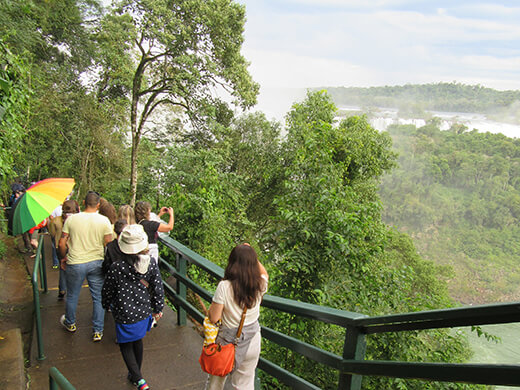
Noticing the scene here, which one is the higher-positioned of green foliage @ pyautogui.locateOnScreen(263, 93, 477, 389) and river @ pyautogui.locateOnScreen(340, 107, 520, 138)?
river @ pyautogui.locateOnScreen(340, 107, 520, 138)

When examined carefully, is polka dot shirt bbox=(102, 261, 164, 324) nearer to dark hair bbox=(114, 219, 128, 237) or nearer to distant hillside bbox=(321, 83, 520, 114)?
dark hair bbox=(114, 219, 128, 237)

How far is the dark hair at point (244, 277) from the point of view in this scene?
2.03 m

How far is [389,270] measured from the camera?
4.98 m

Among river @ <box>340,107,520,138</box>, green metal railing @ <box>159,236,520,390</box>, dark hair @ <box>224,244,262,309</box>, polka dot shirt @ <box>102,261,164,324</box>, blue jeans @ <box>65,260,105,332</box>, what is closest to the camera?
green metal railing @ <box>159,236,520,390</box>

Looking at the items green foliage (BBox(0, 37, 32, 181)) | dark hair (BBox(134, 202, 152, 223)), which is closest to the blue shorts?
dark hair (BBox(134, 202, 152, 223))

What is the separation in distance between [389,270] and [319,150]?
226 centimetres

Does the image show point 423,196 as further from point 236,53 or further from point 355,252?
point 355,252

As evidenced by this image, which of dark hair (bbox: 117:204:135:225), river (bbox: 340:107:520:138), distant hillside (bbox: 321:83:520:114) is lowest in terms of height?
dark hair (bbox: 117:204:135:225)

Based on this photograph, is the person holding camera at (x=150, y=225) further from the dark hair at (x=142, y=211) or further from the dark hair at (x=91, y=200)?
the dark hair at (x=91, y=200)

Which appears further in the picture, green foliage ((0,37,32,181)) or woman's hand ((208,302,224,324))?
green foliage ((0,37,32,181))

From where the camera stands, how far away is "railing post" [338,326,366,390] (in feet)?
5.51

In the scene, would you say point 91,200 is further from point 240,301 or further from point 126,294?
point 240,301

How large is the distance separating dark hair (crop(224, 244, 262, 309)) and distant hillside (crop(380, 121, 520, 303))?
66.0 meters

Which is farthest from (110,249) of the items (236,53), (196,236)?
(236,53)
